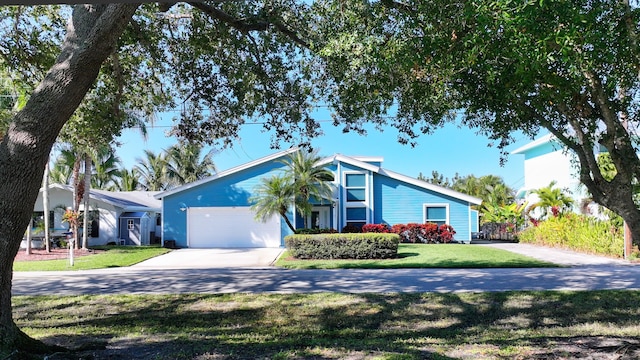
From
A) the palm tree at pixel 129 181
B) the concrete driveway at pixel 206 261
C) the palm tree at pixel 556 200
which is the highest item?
the palm tree at pixel 129 181

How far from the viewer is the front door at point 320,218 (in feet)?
85.6

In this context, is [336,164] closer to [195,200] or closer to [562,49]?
[195,200]

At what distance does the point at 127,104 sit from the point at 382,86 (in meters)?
7.35

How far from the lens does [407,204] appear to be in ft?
87.2

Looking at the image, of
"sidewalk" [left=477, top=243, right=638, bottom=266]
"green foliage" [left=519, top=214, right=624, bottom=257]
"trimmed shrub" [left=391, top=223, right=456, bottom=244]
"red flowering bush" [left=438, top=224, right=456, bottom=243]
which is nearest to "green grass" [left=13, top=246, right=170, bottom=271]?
"trimmed shrub" [left=391, top=223, right=456, bottom=244]

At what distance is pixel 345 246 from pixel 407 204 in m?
9.95

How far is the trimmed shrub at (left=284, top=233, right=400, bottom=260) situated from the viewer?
57.2 ft

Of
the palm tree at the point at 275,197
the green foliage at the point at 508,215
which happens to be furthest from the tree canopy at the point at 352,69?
the green foliage at the point at 508,215

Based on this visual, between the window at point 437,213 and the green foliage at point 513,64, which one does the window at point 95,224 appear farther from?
the green foliage at point 513,64

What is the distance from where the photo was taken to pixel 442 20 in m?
5.38

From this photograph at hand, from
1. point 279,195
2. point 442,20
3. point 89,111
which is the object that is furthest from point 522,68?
point 279,195

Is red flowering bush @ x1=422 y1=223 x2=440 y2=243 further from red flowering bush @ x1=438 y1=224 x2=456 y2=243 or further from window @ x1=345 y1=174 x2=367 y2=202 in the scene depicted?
window @ x1=345 y1=174 x2=367 y2=202

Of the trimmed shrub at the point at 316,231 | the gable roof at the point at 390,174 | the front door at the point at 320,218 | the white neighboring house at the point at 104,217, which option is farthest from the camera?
the white neighboring house at the point at 104,217

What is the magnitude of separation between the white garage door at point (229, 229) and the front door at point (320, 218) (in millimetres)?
1939
